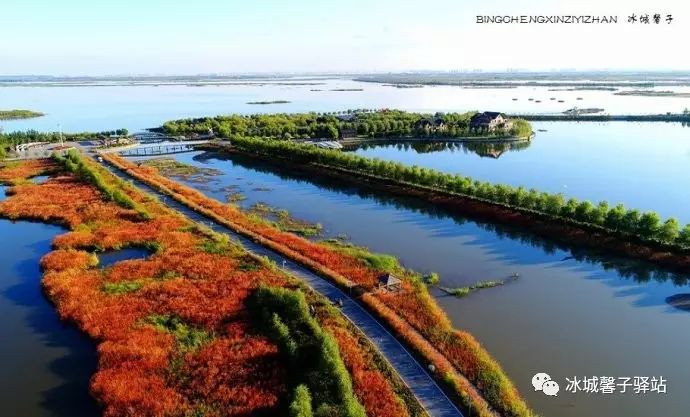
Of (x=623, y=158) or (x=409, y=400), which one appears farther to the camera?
(x=623, y=158)

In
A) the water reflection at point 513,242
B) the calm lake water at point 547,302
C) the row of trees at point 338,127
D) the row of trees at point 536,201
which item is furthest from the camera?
the row of trees at point 338,127

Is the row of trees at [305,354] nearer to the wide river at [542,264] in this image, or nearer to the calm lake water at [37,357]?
the wide river at [542,264]

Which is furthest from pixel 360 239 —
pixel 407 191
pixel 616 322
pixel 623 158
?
pixel 623 158

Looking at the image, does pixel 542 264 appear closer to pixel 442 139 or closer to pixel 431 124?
pixel 442 139

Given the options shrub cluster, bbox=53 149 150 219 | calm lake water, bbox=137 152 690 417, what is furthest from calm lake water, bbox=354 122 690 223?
shrub cluster, bbox=53 149 150 219

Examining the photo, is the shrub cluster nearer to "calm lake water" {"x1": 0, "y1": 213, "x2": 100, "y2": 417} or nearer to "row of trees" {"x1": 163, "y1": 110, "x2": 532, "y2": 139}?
"calm lake water" {"x1": 0, "y1": 213, "x2": 100, "y2": 417}

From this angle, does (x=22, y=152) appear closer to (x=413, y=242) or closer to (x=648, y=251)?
(x=413, y=242)
